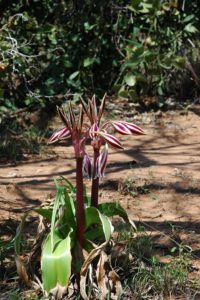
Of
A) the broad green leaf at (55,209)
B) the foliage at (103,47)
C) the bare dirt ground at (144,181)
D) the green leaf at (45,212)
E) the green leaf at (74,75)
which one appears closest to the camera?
the broad green leaf at (55,209)

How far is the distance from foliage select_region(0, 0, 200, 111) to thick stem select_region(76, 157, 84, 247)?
430 centimetres

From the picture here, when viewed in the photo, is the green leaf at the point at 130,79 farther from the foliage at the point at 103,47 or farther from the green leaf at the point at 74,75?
the green leaf at the point at 74,75

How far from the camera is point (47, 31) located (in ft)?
25.3

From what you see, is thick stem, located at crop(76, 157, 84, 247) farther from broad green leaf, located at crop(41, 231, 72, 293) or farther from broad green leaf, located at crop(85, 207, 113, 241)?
broad green leaf, located at crop(41, 231, 72, 293)

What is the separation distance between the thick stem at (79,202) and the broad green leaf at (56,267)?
175mm

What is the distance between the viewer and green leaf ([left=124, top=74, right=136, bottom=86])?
7.64 metres

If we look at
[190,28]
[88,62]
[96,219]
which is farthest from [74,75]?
[96,219]

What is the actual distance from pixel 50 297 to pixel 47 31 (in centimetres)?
507

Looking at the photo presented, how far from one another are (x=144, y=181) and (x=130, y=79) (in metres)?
2.80

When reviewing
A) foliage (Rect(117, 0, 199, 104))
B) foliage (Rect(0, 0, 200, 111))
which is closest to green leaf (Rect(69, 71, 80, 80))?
foliage (Rect(0, 0, 200, 111))

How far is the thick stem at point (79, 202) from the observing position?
3.15 metres

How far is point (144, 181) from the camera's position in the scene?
5078 millimetres

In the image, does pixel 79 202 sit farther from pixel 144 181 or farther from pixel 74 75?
pixel 74 75

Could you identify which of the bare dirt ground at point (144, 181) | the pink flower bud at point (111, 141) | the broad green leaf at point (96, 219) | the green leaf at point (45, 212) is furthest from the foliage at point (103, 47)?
the pink flower bud at point (111, 141)
